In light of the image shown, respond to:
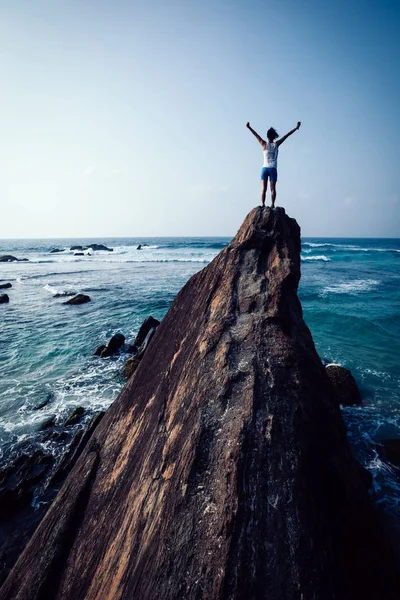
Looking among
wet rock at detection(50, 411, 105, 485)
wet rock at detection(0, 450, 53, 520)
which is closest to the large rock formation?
wet rock at detection(50, 411, 105, 485)

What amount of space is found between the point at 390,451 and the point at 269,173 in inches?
328

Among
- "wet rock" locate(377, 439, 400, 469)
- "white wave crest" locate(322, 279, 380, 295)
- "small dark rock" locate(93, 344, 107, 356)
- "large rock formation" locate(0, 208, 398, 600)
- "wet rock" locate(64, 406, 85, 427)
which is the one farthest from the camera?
"white wave crest" locate(322, 279, 380, 295)

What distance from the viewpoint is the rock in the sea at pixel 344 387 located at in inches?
399

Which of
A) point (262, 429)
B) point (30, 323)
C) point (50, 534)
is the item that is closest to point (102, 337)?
point (30, 323)

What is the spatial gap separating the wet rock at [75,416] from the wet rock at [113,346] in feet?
14.7

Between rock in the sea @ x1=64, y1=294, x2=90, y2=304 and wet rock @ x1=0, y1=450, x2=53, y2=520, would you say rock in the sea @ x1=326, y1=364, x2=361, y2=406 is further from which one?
rock in the sea @ x1=64, y1=294, x2=90, y2=304

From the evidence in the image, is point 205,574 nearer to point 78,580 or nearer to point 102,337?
point 78,580

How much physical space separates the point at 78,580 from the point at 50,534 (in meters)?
0.85

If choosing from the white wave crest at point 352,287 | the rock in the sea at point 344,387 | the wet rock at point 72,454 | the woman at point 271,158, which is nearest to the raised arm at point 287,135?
the woman at point 271,158

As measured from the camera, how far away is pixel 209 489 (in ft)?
9.34

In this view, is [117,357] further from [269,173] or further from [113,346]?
[269,173]

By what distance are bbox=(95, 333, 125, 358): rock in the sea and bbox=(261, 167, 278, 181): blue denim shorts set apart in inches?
443

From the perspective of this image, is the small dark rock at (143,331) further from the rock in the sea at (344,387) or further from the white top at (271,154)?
the white top at (271,154)

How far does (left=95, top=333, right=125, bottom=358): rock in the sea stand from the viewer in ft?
46.5
